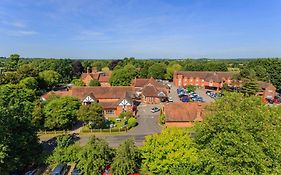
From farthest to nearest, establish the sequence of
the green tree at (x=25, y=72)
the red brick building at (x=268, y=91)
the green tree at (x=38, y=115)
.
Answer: the green tree at (x=25, y=72)
the red brick building at (x=268, y=91)
the green tree at (x=38, y=115)

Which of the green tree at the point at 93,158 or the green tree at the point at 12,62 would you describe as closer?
the green tree at the point at 93,158

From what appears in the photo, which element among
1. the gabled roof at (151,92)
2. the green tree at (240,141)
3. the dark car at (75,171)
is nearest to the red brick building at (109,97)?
the gabled roof at (151,92)

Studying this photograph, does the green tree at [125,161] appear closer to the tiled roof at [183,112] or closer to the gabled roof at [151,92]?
the tiled roof at [183,112]

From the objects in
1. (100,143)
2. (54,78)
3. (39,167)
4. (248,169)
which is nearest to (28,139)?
(39,167)

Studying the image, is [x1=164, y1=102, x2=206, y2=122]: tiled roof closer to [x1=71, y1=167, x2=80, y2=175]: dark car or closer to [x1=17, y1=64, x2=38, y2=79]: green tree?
[x1=71, y1=167, x2=80, y2=175]: dark car

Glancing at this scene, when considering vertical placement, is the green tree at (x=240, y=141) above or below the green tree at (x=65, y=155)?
above

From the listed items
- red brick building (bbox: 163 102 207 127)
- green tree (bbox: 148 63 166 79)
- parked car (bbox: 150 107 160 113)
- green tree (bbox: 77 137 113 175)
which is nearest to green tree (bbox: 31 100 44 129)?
green tree (bbox: 77 137 113 175)
